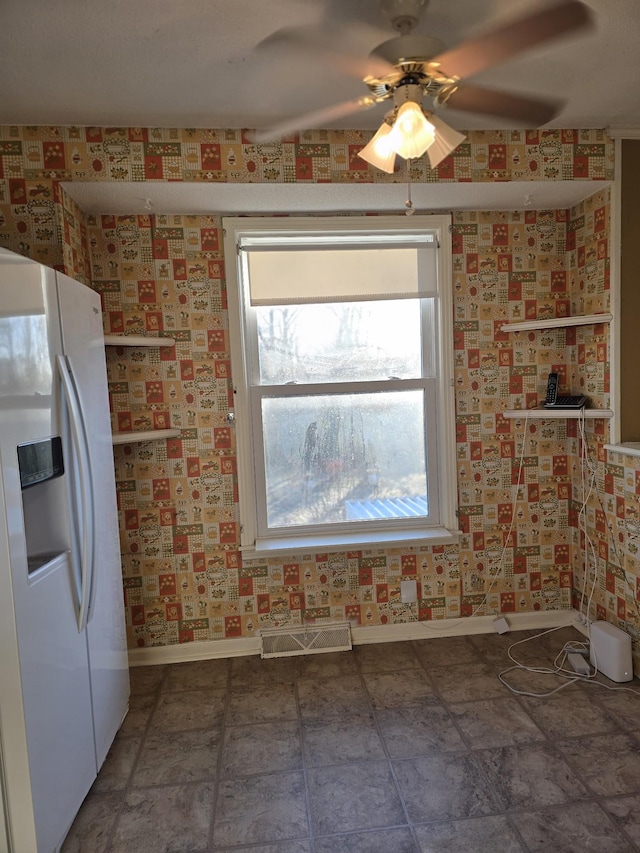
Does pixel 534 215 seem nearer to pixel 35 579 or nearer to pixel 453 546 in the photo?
pixel 453 546

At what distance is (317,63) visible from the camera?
1773mm

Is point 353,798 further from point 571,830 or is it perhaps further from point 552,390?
point 552,390

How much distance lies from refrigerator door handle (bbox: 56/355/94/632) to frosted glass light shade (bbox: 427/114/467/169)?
1309 mm

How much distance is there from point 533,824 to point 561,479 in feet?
5.74

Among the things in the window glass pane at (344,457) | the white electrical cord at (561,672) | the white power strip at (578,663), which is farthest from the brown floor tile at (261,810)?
the white power strip at (578,663)

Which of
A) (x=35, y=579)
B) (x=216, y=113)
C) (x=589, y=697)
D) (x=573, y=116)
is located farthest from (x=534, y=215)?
(x=35, y=579)

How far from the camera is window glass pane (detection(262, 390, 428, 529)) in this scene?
283 centimetres

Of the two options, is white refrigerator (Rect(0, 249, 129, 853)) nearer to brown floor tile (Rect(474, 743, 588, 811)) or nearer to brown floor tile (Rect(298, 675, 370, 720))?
brown floor tile (Rect(298, 675, 370, 720))

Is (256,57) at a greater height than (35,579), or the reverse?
(256,57)

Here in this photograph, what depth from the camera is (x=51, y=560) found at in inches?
62.5

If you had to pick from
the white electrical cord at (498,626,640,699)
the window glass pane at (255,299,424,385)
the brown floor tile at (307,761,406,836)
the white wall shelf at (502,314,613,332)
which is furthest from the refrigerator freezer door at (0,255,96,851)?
the white wall shelf at (502,314,613,332)

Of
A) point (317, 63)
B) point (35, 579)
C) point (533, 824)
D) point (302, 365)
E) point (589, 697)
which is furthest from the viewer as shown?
point (302, 365)

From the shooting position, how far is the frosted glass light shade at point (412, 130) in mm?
1304

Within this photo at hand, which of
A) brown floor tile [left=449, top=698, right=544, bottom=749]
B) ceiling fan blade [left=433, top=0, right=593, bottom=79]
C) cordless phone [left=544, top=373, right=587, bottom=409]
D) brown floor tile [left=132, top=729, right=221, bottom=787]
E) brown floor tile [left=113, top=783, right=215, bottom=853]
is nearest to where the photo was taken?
ceiling fan blade [left=433, top=0, right=593, bottom=79]
